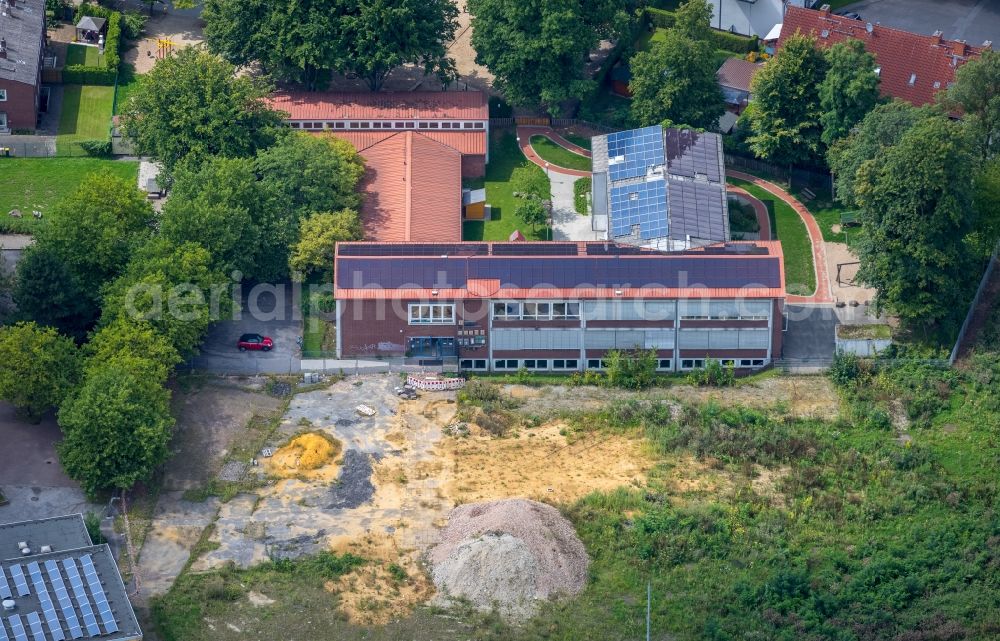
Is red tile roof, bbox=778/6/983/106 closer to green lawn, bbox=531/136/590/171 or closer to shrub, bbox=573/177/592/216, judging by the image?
green lawn, bbox=531/136/590/171

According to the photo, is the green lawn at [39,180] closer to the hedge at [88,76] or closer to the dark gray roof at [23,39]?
the dark gray roof at [23,39]

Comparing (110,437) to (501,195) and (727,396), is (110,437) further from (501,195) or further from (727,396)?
(501,195)

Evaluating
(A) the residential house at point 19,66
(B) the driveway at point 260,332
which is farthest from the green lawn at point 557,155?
(A) the residential house at point 19,66

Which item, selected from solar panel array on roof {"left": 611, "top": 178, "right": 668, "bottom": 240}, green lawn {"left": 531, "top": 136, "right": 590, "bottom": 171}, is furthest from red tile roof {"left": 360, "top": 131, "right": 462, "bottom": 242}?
solar panel array on roof {"left": 611, "top": 178, "right": 668, "bottom": 240}

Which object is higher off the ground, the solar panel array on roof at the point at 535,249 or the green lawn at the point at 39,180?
the green lawn at the point at 39,180

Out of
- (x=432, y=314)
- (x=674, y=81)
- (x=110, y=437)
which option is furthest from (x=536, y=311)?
(x=110, y=437)

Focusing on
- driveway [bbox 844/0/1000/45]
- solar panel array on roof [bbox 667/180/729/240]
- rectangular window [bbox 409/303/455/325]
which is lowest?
rectangular window [bbox 409/303/455/325]
